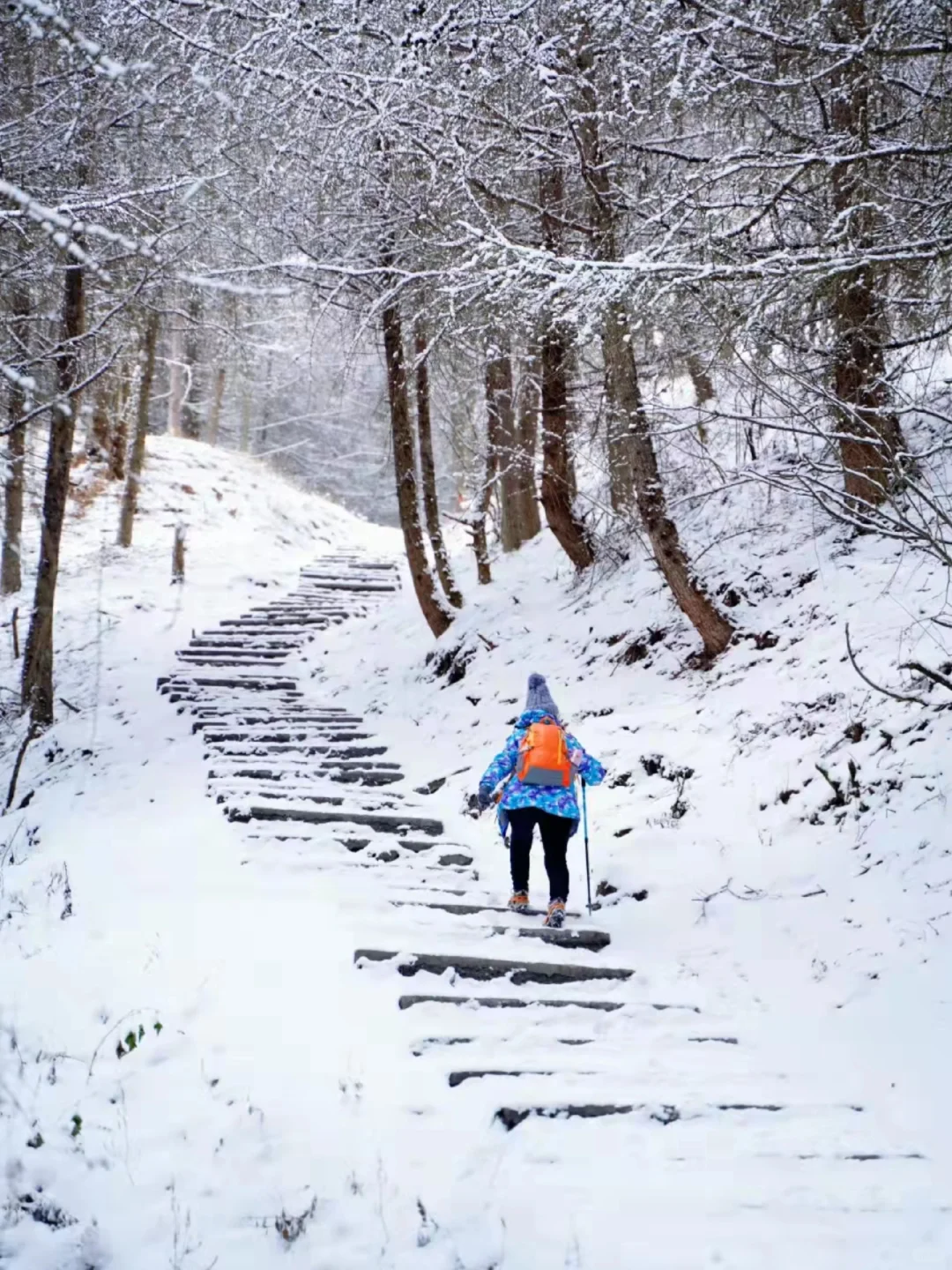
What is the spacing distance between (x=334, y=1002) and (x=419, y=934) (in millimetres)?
939

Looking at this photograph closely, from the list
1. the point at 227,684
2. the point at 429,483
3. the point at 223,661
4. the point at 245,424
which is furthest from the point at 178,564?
the point at 245,424

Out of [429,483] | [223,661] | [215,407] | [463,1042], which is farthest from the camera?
[215,407]

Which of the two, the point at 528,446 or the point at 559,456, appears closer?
the point at 559,456

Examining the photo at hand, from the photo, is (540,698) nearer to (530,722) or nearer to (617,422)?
(530,722)

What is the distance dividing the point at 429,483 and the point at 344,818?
24.0 ft

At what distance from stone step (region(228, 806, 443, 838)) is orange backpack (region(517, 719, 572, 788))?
7.49ft

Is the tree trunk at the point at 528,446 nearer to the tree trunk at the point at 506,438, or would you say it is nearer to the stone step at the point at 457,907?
the tree trunk at the point at 506,438

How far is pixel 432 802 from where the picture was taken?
9.25 metres

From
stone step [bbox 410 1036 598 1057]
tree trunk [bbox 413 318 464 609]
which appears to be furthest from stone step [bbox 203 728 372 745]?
stone step [bbox 410 1036 598 1057]

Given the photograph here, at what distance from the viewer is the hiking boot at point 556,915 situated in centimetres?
614

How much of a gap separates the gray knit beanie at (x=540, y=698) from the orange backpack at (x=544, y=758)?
0.82 feet

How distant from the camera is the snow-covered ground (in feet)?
11.7

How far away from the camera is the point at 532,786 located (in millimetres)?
6289

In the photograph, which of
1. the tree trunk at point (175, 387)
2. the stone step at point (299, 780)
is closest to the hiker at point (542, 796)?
the stone step at point (299, 780)
